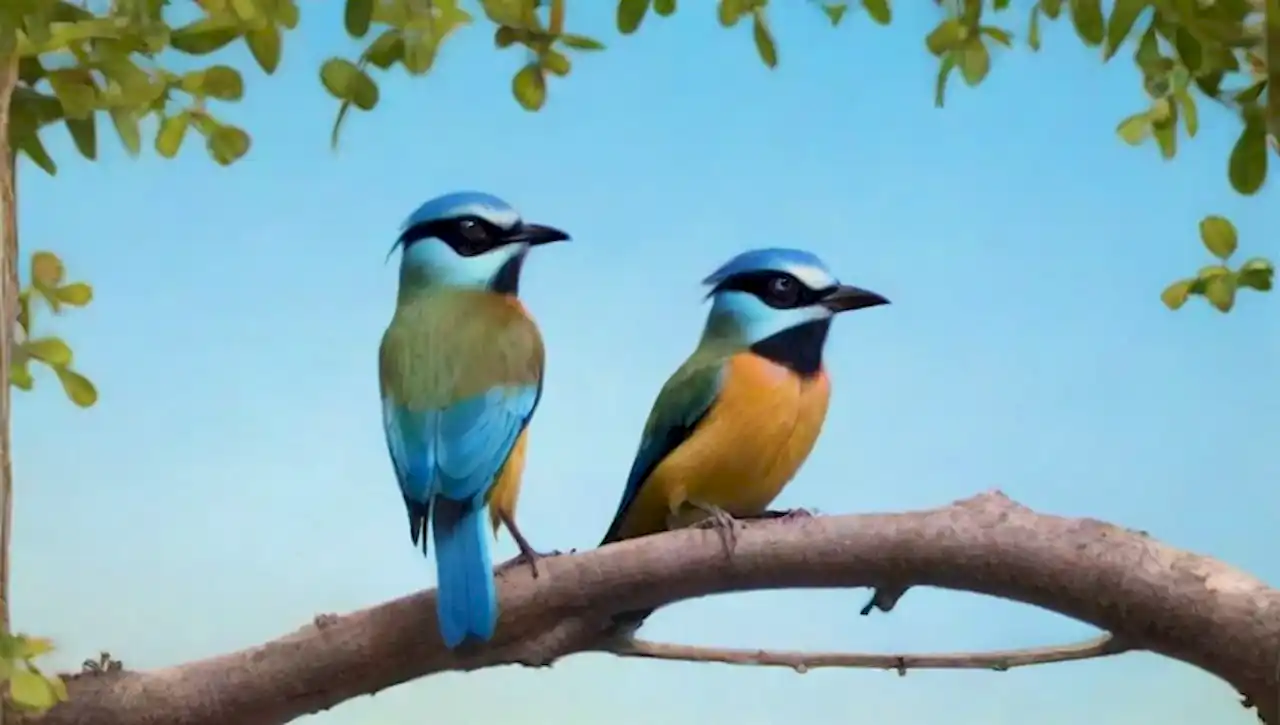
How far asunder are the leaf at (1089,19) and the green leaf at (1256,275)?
0.80ft

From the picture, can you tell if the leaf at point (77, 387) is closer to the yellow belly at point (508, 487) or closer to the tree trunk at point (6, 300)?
the tree trunk at point (6, 300)

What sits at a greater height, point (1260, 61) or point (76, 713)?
point (1260, 61)

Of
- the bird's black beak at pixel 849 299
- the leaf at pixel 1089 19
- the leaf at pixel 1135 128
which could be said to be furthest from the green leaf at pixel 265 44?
the leaf at pixel 1135 128

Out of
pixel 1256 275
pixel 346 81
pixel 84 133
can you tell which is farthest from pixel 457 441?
pixel 1256 275

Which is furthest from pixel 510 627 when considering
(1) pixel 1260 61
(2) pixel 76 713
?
(1) pixel 1260 61

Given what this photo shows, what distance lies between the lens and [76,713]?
113 centimetres

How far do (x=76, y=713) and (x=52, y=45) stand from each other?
0.49m

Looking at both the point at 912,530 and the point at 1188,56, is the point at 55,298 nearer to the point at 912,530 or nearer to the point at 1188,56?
the point at 912,530

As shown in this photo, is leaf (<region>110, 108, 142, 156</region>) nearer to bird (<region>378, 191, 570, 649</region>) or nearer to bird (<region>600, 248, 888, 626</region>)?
bird (<region>378, 191, 570, 649</region>)

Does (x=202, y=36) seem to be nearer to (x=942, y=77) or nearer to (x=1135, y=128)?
(x=942, y=77)

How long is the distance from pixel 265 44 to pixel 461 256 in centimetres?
23

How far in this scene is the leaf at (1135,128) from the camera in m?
1.33

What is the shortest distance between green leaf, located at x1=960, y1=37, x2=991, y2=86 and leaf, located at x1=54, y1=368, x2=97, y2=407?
816mm

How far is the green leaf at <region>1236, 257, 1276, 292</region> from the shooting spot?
4.05ft
